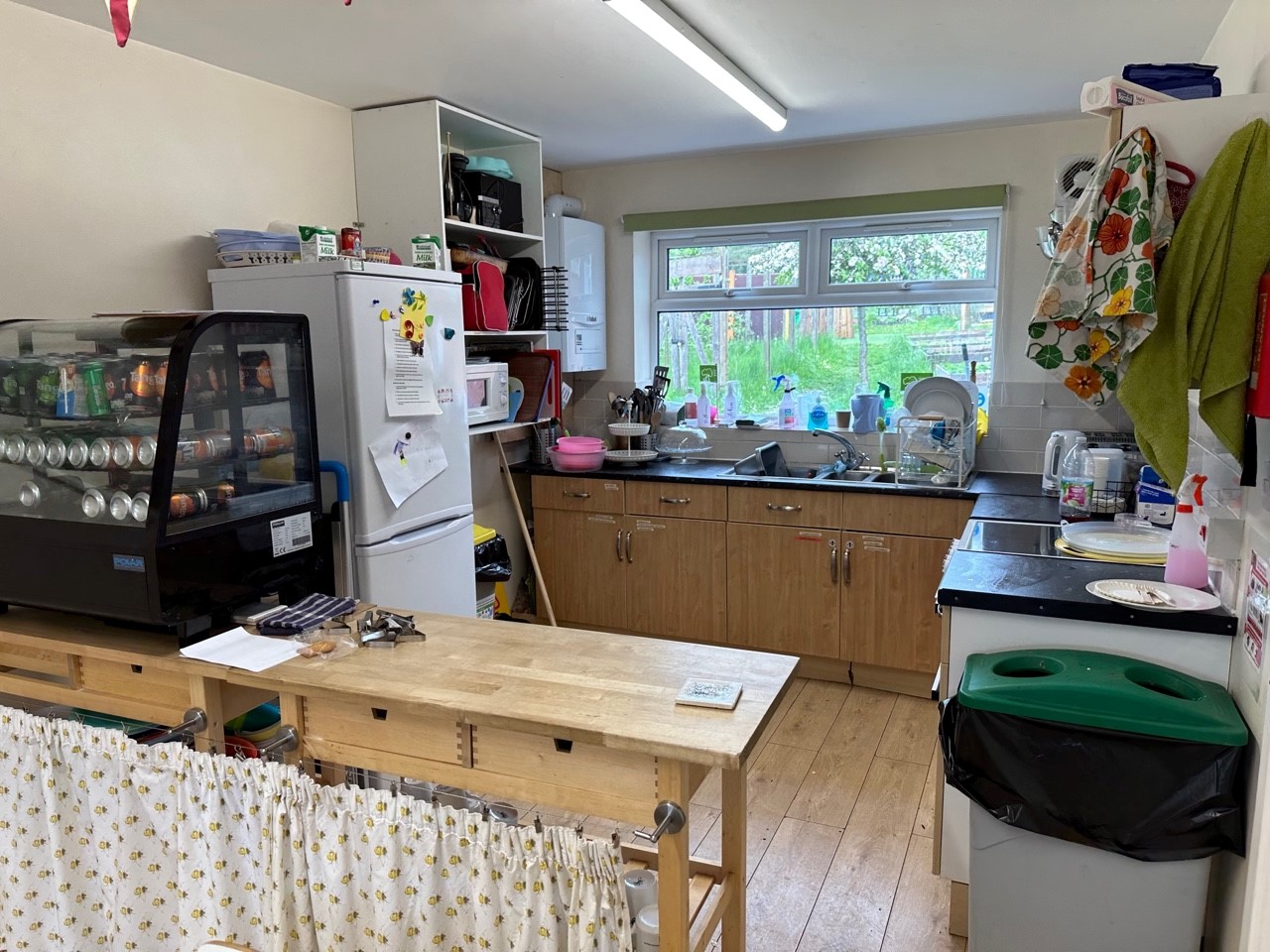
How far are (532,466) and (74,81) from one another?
2457 mm

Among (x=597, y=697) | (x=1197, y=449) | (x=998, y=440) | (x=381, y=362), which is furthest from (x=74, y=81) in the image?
(x=998, y=440)

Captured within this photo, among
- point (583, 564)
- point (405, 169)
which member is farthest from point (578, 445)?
point (405, 169)

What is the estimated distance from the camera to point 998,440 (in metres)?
4.13

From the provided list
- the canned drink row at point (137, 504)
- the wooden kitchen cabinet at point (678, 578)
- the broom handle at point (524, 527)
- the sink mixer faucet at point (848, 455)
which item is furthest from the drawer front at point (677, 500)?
the canned drink row at point (137, 504)

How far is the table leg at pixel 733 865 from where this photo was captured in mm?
1760

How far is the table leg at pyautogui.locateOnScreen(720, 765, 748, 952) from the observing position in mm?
1760

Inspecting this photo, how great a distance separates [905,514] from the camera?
3.65m

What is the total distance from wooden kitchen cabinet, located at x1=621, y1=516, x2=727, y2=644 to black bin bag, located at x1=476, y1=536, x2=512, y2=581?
764mm

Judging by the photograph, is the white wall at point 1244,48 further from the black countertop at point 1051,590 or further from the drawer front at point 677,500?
the drawer front at point 677,500

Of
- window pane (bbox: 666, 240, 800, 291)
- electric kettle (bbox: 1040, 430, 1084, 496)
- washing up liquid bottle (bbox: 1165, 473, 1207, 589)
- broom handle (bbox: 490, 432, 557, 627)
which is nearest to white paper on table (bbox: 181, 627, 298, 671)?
washing up liquid bottle (bbox: 1165, 473, 1207, 589)

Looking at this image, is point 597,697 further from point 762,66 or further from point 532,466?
point 532,466

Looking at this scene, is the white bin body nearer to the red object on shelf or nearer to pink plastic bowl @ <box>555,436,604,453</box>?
the red object on shelf

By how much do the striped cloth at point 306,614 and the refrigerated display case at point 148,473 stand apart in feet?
0.32

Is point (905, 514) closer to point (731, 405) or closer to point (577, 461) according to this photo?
point (731, 405)
